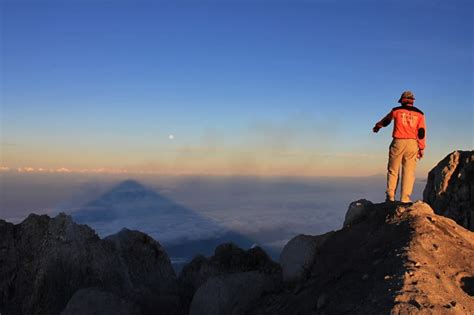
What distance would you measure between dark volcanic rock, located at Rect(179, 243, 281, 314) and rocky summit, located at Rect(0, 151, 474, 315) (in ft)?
0.11

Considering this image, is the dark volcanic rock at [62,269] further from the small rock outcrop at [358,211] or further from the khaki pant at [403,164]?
the khaki pant at [403,164]

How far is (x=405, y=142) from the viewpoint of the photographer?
11.0 m

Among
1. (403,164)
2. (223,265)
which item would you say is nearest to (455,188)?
(403,164)

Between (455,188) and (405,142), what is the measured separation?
502 cm

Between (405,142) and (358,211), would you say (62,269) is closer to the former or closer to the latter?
(358,211)

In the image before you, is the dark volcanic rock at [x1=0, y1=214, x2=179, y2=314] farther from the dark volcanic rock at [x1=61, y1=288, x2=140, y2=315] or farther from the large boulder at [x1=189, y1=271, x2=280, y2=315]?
the large boulder at [x1=189, y1=271, x2=280, y2=315]

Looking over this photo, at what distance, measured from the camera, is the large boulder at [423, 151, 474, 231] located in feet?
47.2

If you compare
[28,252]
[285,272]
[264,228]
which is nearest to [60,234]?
[28,252]

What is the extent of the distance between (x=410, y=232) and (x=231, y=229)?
5552 inches

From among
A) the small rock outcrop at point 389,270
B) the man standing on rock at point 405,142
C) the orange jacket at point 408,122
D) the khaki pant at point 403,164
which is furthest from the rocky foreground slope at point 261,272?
the orange jacket at point 408,122

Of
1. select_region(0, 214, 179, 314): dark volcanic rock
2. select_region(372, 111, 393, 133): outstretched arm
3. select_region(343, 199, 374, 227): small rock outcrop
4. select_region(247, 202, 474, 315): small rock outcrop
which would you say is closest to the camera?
select_region(247, 202, 474, 315): small rock outcrop

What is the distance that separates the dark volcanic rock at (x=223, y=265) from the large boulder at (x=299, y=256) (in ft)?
16.0

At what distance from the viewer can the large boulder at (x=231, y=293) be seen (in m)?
8.66

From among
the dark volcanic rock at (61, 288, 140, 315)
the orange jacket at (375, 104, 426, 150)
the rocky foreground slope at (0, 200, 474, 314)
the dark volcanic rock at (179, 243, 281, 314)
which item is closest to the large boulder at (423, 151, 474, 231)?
the orange jacket at (375, 104, 426, 150)
